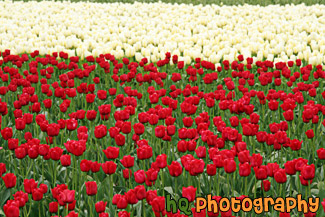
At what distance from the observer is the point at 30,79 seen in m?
5.95

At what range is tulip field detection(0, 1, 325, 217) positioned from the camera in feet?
10.8

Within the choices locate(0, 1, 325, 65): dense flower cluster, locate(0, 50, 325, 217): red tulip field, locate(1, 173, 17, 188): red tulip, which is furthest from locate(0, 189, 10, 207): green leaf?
locate(0, 1, 325, 65): dense flower cluster

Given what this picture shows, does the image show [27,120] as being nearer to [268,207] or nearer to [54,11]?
[268,207]

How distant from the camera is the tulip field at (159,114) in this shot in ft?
10.8

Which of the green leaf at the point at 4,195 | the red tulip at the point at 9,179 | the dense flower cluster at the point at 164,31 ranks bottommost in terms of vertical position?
the green leaf at the point at 4,195

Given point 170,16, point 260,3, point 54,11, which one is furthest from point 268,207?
point 260,3

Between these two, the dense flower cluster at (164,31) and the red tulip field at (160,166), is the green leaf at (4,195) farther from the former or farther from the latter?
the dense flower cluster at (164,31)

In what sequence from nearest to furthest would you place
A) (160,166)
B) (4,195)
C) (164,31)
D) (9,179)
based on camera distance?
1. (9,179)
2. (160,166)
3. (4,195)
4. (164,31)

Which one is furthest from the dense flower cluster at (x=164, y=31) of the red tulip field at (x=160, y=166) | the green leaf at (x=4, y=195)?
the green leaf at (x=4, y=195)

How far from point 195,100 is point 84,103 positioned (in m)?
1.91

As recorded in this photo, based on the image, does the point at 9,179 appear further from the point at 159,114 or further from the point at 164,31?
the point at 164,31

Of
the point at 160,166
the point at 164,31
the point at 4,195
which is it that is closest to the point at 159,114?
the point at 160,166

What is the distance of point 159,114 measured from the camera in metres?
4.43

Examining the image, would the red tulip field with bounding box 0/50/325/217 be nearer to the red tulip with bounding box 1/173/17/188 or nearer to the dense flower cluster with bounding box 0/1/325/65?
the red tulip with bounding box 1/173/17/188
